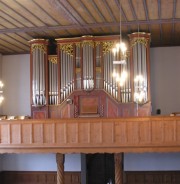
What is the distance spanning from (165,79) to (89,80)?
A: 167 inches

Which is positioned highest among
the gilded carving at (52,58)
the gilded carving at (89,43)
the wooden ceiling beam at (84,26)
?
the wooden ceiling beam at (84,26)

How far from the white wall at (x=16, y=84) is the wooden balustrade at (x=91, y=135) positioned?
5040 millimetres

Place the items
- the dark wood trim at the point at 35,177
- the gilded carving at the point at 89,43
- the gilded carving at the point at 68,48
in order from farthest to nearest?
1. the dark wood trim at the point at 35,177
2. the gilded carving at the point at 68,48
3. the gilded carving at the point at 89,43

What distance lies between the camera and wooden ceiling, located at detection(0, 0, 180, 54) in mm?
12984

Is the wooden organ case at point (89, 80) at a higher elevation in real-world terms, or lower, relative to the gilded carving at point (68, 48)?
lower

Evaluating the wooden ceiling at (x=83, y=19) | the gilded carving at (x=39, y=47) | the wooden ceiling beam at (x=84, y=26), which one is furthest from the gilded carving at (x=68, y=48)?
the wooden ceiling beam at (x=84, y=26)

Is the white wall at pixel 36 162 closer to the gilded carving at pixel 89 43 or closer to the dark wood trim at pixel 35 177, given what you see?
the dark wood trim at pixel 35 177

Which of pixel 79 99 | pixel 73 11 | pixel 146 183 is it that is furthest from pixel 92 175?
pixel 73 11

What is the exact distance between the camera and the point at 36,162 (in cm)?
2000

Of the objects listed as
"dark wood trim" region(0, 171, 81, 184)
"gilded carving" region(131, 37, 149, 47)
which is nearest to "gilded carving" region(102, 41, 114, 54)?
"gilded carving" region(131, 37, 149, 47)

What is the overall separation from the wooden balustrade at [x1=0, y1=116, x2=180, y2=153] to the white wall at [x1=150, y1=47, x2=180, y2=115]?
182 inches

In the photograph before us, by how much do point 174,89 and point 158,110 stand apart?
62.3 inches

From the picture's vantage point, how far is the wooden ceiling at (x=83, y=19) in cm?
1298

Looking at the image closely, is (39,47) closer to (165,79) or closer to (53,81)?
(53,81)
